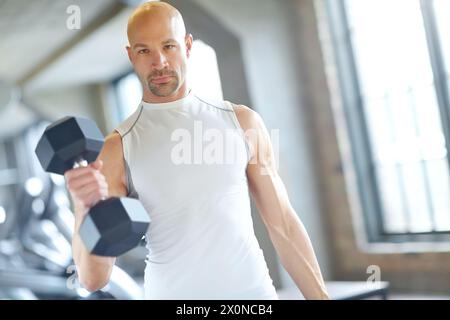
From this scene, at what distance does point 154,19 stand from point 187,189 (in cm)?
28

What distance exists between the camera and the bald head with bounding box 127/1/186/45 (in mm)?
946

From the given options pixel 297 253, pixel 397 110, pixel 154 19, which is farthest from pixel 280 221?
pixel 397 110

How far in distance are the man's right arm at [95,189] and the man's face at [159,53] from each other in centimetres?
11

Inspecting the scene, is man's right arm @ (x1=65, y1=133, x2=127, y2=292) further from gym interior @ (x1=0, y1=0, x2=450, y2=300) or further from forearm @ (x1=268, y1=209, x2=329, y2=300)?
gym interior @ (x1=0, y1=0, x2=450, y2=300)

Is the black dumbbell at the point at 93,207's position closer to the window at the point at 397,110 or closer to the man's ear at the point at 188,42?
the man's ear at the point at 188,42

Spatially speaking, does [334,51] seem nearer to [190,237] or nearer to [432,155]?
[432,155]

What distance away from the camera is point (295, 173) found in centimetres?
153

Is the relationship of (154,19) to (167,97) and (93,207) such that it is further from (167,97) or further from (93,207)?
(93,207)

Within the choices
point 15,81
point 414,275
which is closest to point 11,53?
point 15,81

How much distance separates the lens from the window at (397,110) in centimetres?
181

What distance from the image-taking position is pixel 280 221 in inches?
38.2

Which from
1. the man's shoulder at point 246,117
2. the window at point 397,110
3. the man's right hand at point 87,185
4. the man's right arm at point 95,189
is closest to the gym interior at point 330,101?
the window at point 397,110
